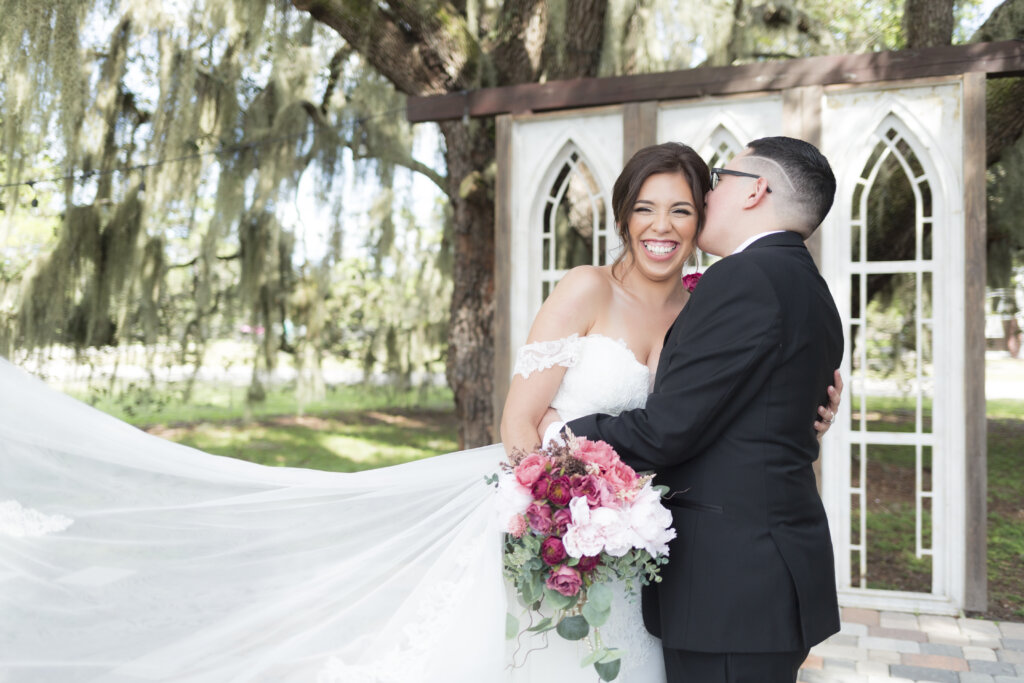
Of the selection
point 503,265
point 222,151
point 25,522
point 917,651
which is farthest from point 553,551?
point 222,151

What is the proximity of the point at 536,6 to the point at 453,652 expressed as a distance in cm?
Result: 504

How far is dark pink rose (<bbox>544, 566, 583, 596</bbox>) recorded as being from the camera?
162 cm

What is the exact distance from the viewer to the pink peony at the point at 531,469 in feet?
5.32

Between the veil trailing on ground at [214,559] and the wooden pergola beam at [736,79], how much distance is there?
2532mm

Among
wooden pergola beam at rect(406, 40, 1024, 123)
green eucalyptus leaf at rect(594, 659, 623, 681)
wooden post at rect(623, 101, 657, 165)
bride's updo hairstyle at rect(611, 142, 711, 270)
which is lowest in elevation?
green eucalyptus leaf at rect(594, 659, 623, 681)

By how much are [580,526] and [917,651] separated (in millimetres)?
2641

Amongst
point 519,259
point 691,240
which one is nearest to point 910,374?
point 519,259

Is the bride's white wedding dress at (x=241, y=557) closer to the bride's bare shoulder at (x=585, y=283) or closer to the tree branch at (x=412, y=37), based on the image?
the bride's bare shoulder at (x=585, y=283)

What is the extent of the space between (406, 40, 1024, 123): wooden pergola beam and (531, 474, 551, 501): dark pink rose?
118 inches

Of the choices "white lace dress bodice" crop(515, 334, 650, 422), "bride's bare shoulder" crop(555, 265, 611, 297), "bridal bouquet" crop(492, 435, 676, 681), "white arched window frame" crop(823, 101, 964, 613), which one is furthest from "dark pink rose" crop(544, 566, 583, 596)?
"white arched window frame" crop(823, 101, 964, 613)

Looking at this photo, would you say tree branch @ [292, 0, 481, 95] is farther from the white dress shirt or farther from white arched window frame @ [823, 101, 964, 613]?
the white dress shirt

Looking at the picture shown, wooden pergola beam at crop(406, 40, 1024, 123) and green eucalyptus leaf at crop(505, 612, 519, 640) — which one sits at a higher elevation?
wooden pergola beam at crop(406, 40, 1024, 123)

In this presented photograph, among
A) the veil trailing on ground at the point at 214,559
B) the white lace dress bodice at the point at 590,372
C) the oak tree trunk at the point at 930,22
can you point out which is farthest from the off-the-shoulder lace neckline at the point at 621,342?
the oak tree trunk at the point at 930,22

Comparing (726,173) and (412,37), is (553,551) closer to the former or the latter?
(726,173)
